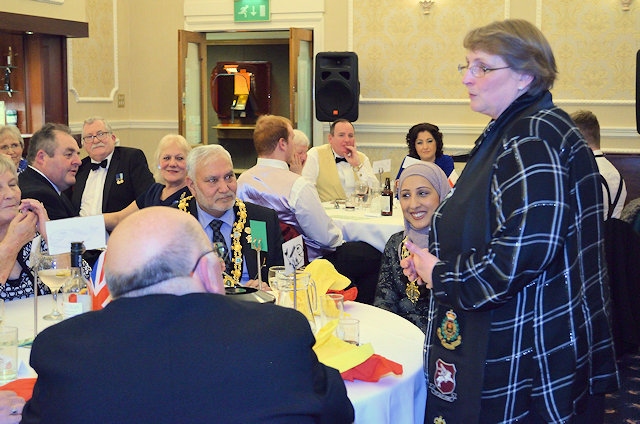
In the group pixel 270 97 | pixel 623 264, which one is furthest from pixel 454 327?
pixel 270 97

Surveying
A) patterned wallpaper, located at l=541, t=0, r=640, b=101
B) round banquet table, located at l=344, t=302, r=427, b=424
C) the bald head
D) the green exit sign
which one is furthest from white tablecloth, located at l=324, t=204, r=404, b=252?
the green exit sign

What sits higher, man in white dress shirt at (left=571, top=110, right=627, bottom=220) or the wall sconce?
the wall sconce

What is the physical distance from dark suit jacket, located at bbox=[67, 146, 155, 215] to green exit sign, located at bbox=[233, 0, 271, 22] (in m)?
4.27

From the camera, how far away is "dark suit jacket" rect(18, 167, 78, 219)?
4301 mm

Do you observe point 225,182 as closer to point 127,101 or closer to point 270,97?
point 127,101

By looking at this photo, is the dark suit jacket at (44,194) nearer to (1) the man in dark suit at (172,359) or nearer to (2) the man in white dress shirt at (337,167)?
(2) the man in white dress shirt at (337,167)

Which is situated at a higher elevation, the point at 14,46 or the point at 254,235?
the point at 14,46

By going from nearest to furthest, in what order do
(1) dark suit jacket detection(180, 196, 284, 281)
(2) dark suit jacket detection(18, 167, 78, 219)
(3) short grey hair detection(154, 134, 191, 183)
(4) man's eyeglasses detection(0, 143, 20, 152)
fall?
(1) dark suit jacket detection(180, 196, 284, 281), (2) dark suit jacket detection(18, 167, 78, 219), (3) short grey hair detection(154, 134, 191, 183), (4) man's eyeglasses detection(0, 143, 20, 152)

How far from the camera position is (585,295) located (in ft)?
6.62

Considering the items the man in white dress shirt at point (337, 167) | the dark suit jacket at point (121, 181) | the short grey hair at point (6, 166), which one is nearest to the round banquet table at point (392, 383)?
the short grey hair at point (6, 166)

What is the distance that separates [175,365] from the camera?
1.28m

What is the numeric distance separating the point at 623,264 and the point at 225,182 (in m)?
2.34

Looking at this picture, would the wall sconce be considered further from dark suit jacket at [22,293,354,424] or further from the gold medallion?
dark suit jacket at [22,293,354,424]

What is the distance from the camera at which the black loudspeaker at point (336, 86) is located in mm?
8852
